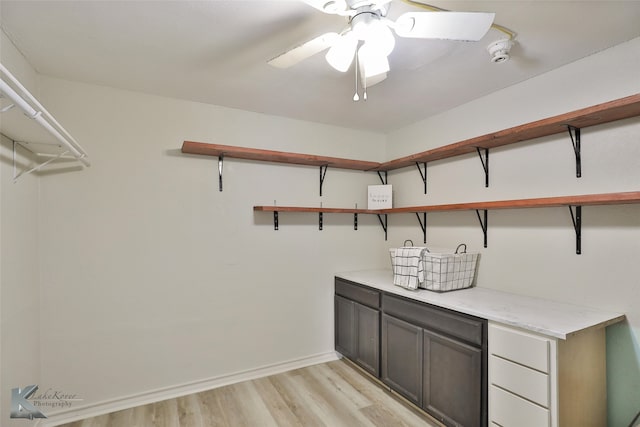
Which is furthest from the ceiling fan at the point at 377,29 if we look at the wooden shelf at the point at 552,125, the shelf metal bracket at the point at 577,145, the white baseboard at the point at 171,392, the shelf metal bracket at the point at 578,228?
the white baseboard at the point at 171,392

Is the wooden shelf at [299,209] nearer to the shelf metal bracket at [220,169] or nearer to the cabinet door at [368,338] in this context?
the shelf metal bracket at [220,169]

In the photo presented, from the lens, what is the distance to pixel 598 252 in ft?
5.92

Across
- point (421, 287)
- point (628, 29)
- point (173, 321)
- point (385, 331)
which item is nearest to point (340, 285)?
point (385, 331)

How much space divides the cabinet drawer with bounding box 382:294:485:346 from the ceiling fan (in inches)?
57.3

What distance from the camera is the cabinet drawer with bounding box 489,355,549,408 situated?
150 centimetres

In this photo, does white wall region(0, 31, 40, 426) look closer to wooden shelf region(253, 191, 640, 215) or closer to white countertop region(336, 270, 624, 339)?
wooden shelf region(253, 191, 640, 215)

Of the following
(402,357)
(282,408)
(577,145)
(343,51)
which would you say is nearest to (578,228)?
(577,145)

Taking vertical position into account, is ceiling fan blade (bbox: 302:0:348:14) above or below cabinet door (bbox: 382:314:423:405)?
above

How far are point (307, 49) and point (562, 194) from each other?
176cm

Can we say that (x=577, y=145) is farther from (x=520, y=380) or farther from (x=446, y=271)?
(x=520, y=380)

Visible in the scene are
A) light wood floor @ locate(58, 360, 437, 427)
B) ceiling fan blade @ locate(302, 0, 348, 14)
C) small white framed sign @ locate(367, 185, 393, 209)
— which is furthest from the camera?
small white framed sign @ locate(367, 185, 393, 209)

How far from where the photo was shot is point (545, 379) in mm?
1490

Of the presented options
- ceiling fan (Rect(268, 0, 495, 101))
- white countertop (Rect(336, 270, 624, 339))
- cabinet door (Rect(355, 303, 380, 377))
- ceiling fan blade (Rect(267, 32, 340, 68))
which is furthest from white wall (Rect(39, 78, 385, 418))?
ceiling fan (Rect(268, 0, 495, 101))

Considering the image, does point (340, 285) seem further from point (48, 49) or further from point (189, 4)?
point (48, 49)
